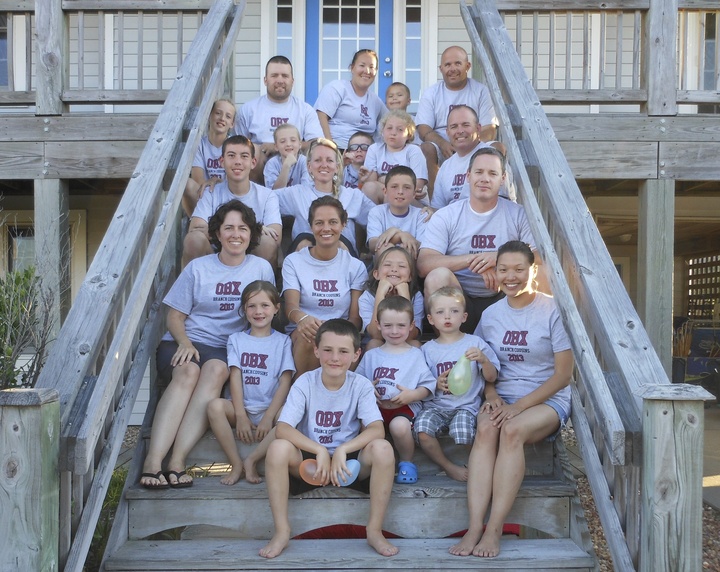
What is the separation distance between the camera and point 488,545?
2816 mm

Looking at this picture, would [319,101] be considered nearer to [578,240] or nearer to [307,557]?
[578,240]

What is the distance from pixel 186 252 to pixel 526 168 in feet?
5.81

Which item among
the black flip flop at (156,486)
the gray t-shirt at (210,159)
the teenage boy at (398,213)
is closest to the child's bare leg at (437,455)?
the black flip flop at (156,486)

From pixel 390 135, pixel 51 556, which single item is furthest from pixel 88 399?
pixel 390 135

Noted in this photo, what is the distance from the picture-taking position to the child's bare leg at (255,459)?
10.4 ft

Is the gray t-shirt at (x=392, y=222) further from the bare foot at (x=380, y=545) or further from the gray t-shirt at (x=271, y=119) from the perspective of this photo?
the bare foot at (x=380, y=545)

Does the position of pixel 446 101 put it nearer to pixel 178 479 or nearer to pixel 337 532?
pixel 337 532

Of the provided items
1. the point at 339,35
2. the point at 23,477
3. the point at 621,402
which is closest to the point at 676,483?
the point at 621,402

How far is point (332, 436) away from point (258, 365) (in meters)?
0.54

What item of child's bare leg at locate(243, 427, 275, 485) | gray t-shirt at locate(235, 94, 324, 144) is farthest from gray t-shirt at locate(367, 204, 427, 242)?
child's bare leg at locate(243, 427, 275, 485)

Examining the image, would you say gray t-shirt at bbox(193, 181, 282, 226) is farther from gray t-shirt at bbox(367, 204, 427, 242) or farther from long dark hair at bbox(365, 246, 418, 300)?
long dark hair at bbox(365, 246, 418, 300)

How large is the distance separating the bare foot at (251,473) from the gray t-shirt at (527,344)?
1.05 meters

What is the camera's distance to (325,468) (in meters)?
2.94

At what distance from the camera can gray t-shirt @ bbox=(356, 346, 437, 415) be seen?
3.34m
